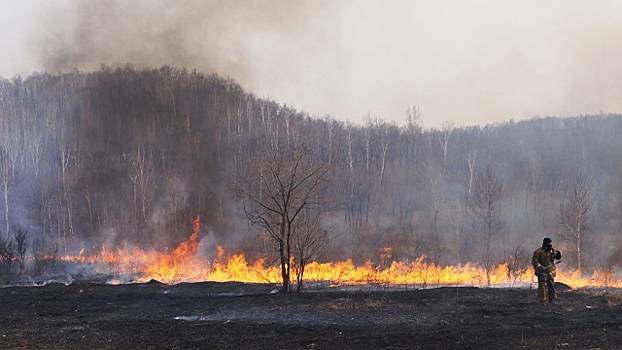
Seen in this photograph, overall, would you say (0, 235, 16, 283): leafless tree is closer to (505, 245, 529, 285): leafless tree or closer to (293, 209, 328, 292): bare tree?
(293, 209, 328, 292): bare tree

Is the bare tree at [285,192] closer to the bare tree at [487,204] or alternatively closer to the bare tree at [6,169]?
the bare tree at [487,204]

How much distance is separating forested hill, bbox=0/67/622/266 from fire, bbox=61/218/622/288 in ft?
20.9

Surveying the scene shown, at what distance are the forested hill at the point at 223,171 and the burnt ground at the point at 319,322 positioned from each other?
114 ft

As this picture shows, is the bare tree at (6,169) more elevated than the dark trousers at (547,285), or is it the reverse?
the bare tree at (6,169)

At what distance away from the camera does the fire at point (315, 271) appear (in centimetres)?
4688

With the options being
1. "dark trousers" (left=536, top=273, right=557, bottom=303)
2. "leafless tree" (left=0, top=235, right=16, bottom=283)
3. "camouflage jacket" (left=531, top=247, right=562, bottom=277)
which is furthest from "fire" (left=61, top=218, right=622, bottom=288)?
"camouflage jacket" (left=531, top=247, right=562, bottom=277)

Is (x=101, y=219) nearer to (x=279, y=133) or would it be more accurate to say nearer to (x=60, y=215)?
(x=60, y=215)

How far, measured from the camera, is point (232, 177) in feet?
253

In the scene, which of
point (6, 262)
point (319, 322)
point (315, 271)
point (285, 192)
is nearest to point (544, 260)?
point (319, 322)

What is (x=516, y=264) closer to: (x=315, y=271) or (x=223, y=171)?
(x=315, y=271)

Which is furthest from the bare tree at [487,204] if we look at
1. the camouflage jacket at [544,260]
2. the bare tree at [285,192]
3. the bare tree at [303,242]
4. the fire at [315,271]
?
the camouflage jacket at [544,260]

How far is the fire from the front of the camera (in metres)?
46.9

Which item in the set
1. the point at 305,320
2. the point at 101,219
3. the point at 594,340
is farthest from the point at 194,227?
the point at 594,340

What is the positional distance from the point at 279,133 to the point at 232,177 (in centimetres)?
1271
